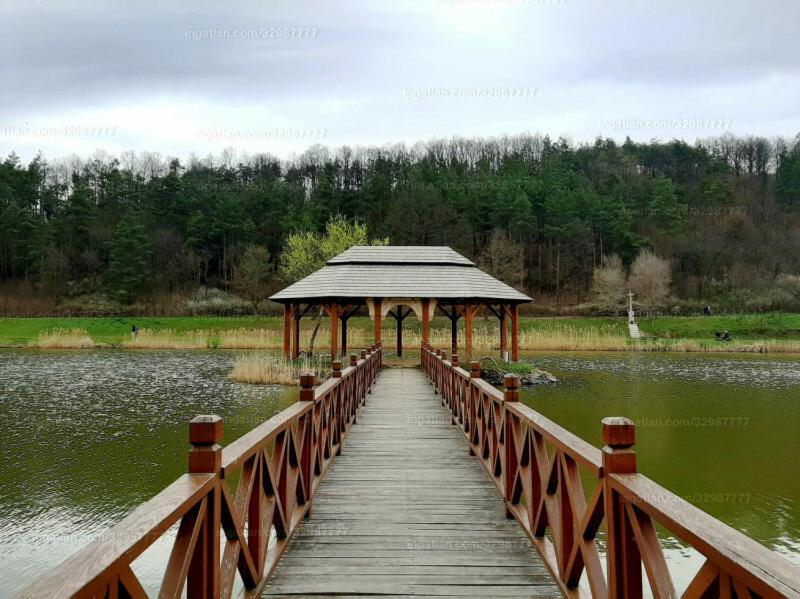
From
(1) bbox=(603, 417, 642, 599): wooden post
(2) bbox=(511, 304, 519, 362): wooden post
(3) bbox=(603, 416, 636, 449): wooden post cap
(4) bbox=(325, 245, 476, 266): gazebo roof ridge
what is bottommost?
(2) bbox=(511, 304, 519, 362): wooden post

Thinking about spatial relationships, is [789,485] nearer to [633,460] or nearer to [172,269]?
[633,460]

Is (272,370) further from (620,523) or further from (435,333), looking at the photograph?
(620,523)

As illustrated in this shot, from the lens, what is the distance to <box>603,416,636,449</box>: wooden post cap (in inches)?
87.4

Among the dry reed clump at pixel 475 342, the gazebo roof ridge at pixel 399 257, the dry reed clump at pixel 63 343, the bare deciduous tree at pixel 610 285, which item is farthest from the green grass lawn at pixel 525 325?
the gazebo roof ridge at pixel 399 257

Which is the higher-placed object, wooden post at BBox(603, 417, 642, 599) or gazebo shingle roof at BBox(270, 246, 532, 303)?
gazebo shingle roof at BBox(270, 246, 532, 303)

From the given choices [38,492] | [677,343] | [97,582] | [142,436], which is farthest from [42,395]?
[677,343]

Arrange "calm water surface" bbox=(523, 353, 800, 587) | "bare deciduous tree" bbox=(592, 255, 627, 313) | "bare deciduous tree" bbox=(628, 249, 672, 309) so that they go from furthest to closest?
"bare deciduous tree" bbox=(592, 255, 627, 313), "bare deciduous tree" bbox=(628, 249, 672, 309), "calm water surface" bbox=(523, 353, 800, 587)

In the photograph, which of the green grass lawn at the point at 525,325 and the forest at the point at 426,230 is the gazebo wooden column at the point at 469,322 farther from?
the forest at the point at 426,230

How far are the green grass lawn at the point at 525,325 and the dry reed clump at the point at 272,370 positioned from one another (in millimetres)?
14380

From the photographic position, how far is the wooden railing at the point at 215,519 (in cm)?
145

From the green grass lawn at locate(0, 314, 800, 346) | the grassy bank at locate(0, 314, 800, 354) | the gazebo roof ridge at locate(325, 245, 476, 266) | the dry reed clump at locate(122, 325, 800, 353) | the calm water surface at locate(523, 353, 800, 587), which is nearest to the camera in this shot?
the calm water surface at locate(523, 353, 800, 587)

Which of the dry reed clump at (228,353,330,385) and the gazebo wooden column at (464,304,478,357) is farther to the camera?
the gazebo wooden column at (464,304,478,357)

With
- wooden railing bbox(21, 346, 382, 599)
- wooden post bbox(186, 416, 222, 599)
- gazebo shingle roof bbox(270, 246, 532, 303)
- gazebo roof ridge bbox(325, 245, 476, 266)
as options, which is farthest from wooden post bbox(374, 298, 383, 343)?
wooden post bbox(186, 416, 222, 599)

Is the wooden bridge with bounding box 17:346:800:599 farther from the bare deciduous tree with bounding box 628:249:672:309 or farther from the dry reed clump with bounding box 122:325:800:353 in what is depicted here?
the bare deciduous tree with bounding box 628:249:672:309
